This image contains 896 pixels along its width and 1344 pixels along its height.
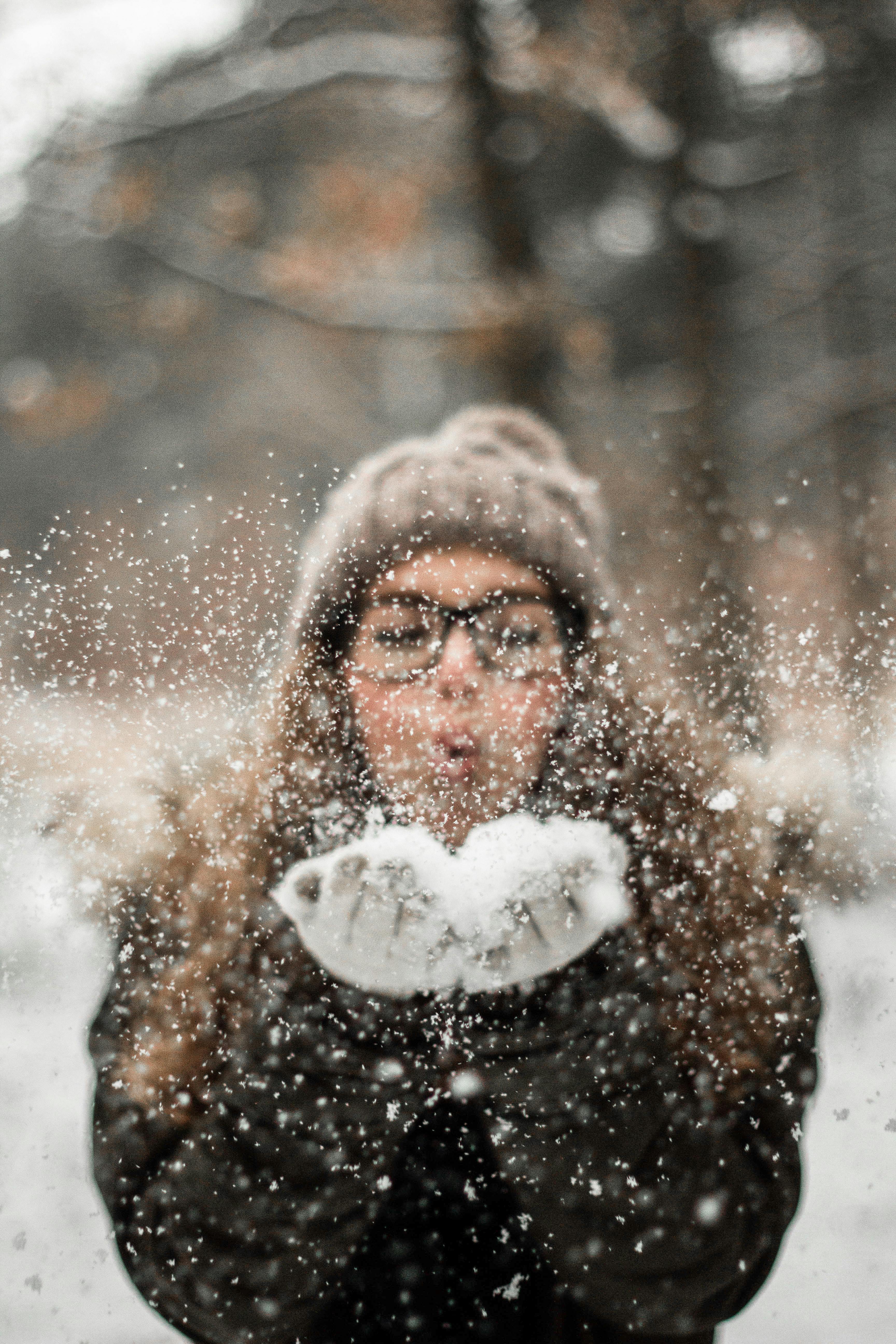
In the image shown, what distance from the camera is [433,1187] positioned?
1.69 ft

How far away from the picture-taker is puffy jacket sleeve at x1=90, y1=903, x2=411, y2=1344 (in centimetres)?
50

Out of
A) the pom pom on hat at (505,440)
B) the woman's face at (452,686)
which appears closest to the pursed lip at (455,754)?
the woman's face at (452,686)

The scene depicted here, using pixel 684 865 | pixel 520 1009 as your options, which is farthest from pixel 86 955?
pixel 684 865

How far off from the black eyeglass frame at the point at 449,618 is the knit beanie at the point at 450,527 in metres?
0.02

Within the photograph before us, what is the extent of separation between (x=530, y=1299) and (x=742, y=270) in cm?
121

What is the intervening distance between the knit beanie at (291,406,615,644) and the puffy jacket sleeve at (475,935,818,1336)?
0.30 m

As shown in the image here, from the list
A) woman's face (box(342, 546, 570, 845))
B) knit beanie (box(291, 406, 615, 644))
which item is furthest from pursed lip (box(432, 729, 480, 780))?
knit beanie (box(291, 406, 615, 644))

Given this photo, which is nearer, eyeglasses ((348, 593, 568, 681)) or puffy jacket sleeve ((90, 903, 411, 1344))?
puffy jacket sleeve ((90, 903, 411, 1344))

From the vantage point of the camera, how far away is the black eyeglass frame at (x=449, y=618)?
1.97 feet

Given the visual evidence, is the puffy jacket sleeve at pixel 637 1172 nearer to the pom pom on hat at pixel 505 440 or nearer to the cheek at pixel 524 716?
the cheek at pixel 524 716

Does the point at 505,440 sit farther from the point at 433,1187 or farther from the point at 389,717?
the point at 433,1187

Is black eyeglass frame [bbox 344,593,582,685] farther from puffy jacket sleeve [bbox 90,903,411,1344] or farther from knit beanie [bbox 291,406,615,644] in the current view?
puffy jacket sleeve [bbox 90,903,411,1344]

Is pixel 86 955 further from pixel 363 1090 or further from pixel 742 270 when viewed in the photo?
pixel 742 270

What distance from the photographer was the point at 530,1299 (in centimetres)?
51
